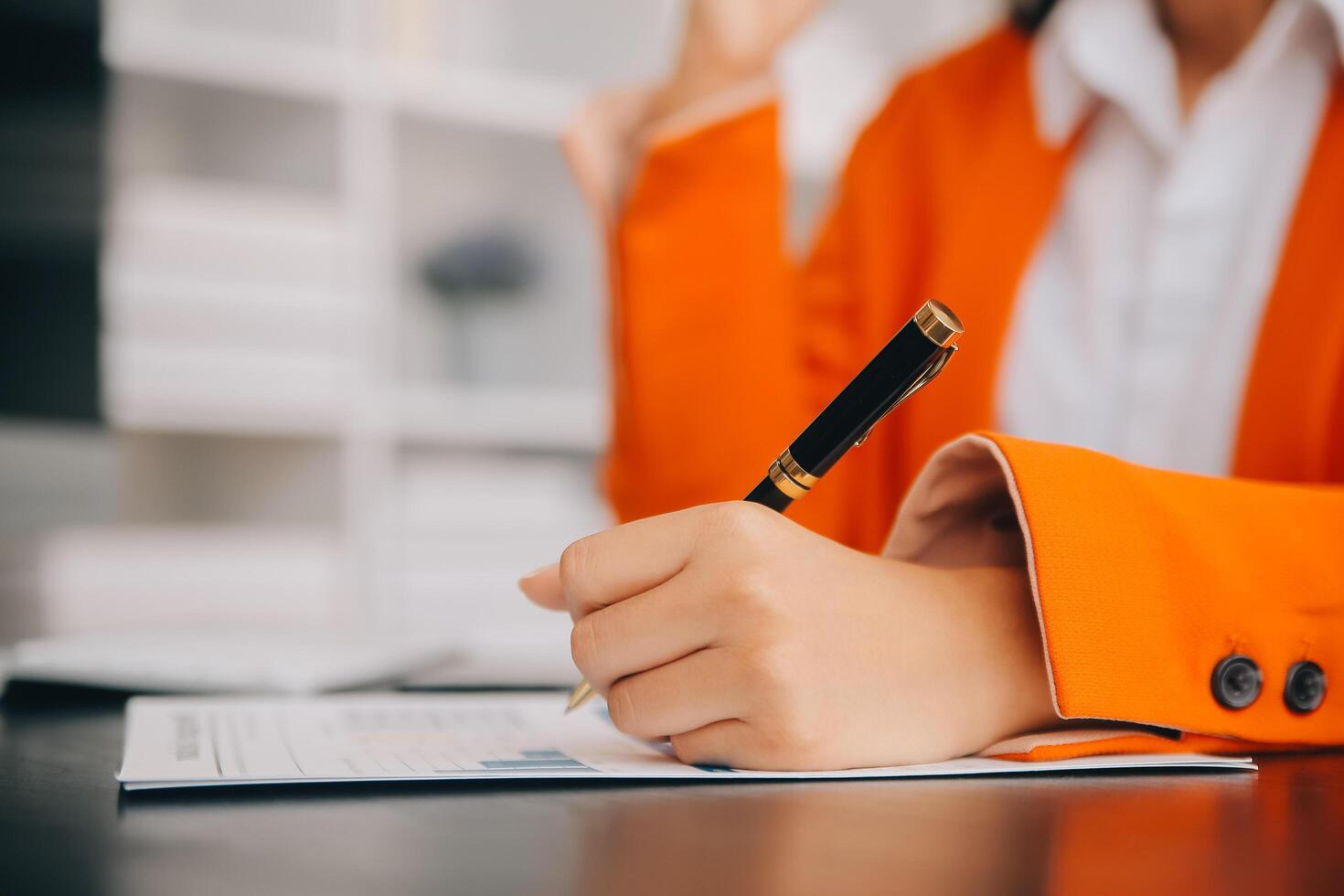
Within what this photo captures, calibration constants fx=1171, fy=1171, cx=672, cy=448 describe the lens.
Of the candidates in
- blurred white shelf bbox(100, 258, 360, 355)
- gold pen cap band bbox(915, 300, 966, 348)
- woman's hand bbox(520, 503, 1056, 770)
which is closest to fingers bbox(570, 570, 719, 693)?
woman's hand bbox(520, 503, 1056, 770)

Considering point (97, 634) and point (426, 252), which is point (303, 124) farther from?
point (97, 634)

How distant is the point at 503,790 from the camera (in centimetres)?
A: 34

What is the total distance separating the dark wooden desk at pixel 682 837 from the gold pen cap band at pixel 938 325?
0.47 ft

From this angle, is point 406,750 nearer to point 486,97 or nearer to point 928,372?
point 928,372

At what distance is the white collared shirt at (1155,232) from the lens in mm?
812

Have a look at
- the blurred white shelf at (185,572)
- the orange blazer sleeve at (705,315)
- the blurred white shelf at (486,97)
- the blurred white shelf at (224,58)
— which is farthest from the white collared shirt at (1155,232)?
the blurred white shelf at (224,58)

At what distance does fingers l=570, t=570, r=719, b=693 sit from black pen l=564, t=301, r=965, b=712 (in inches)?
1.4

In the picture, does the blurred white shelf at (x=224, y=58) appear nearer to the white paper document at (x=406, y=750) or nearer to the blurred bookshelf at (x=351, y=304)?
the blurred bookshelf at (x=351, y=304)

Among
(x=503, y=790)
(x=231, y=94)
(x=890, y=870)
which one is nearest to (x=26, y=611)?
(x=231, y=94)

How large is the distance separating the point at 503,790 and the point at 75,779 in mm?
142

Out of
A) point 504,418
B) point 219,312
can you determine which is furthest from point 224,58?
point 504,418

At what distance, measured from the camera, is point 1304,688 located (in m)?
0.45

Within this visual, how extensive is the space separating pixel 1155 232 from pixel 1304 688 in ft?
1.63

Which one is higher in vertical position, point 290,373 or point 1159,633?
point 290,373
